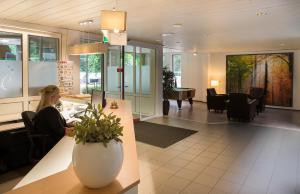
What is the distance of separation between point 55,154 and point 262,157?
4.01 metres

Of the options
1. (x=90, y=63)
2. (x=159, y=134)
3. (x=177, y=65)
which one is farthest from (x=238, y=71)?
(x=90, y=63)

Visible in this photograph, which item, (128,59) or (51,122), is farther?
A: (128,59)

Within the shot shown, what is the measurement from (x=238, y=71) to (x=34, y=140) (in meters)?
10.1

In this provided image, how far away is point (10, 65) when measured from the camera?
→ 15.2ft

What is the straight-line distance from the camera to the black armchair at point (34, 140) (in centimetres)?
318

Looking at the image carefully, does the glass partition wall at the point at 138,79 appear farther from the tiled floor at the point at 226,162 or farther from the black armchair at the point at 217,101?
the black armchair at the point at 217,101

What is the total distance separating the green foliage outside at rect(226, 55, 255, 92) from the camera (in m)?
11.0

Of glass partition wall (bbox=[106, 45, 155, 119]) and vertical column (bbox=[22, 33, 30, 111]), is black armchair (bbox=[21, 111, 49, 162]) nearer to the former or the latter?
vertical column (bbox=[22, 33, 30, 111])

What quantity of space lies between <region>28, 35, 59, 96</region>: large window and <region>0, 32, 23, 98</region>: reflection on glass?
22 cm

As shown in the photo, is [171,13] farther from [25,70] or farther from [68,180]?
[68,180]

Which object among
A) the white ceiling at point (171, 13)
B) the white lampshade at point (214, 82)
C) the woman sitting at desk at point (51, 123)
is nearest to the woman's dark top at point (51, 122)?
the woman sitting at desk at point (51, 123)

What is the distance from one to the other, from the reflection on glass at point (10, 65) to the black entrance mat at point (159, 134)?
291 cm

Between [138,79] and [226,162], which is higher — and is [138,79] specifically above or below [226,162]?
above

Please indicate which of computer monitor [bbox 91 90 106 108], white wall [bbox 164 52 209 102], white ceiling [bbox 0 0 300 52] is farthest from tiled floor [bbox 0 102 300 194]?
white wall [bbox 164 52 209 102]
